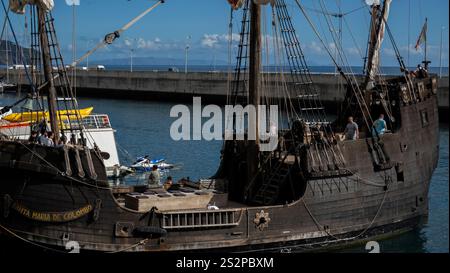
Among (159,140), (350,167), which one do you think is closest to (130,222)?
(350,167)

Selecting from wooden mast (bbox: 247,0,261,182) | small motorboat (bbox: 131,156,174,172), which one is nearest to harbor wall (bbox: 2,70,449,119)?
small motorboat (bbox: 131,156,174,172)

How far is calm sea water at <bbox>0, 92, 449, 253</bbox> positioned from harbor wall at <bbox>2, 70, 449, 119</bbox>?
14.3 ft

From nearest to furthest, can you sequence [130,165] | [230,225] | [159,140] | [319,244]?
[230,225]
[319,244]
[130,165]
[159,140]

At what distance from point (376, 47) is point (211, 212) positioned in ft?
35.7

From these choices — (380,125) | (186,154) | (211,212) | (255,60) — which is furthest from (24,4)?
(186,154)

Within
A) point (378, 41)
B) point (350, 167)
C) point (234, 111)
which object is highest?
point (378, 41)

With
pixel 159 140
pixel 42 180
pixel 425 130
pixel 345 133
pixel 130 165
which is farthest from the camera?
pixel 159 140

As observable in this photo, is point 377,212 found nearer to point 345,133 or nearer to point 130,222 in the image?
point 345,133

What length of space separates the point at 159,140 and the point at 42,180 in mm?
36198

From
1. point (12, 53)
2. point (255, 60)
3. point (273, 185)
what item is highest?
point (12, 53)

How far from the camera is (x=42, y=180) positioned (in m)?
20.5

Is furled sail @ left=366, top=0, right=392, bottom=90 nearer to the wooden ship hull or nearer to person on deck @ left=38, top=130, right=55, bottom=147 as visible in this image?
the wooden ship hull

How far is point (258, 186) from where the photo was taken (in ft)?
80.9

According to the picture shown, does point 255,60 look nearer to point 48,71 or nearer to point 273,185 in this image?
point 273,185
